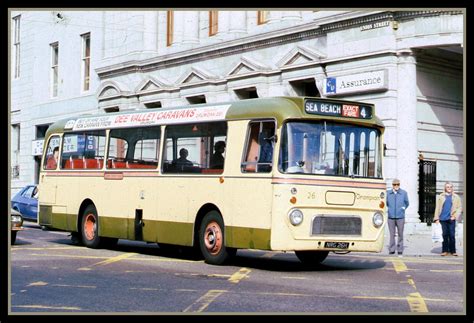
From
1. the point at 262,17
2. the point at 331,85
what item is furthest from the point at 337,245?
the point at 262,17

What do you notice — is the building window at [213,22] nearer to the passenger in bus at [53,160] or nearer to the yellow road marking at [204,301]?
the passenger in bus at [53,160]

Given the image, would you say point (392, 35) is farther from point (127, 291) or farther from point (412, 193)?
point (127, 291)

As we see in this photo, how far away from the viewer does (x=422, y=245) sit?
884 inches

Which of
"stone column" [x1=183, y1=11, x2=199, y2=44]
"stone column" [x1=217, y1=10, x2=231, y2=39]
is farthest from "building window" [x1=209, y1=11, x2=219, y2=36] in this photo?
"stone column" [x1=183, y1=11, x2=199, y2=44]

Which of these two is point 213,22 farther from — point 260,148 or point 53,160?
point 260,148

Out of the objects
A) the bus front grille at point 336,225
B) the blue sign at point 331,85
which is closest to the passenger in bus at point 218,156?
the bus front grille at point 336,225

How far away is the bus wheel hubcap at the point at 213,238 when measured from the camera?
601 inches

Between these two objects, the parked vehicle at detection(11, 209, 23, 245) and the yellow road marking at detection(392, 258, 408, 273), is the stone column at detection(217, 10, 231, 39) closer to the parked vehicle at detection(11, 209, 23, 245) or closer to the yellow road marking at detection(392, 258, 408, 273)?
the parked vehicle at detection(11, 209, 23, 245)

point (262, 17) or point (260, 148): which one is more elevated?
point (262, 17)

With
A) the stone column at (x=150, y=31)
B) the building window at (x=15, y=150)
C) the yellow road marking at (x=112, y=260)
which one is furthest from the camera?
the building window at (x=15, y=150)

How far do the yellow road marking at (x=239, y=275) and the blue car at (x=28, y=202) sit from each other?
51.0 ft

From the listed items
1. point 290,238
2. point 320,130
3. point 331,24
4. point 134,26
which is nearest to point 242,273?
point 290,238

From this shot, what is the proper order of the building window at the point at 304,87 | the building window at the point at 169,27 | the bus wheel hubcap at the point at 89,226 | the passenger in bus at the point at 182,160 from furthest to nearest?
the building window at the point at 169,27, the building window at the point at 304,87, the bus wheel hubcap at the point at 89,226, the passenger in bus at the point at 182,160

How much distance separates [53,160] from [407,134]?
34.5 feet
